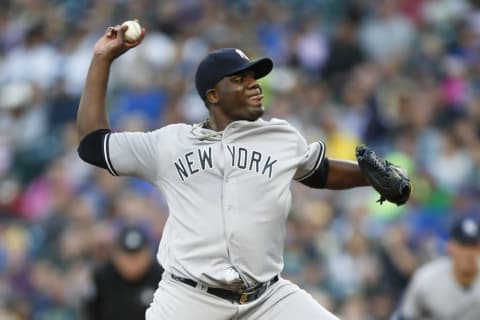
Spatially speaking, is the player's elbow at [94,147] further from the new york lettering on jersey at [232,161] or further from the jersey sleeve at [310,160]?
the jersey sleeve at [310,160]

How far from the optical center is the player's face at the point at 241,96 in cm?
651

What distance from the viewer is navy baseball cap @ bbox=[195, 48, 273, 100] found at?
647 centimetres

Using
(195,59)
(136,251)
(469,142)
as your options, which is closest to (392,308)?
(469,142)

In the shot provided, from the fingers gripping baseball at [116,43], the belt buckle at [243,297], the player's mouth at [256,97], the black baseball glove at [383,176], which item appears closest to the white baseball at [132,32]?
the fingers gripping baseball at [116,43]

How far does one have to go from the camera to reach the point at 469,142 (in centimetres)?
1247

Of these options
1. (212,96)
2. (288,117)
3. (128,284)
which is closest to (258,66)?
(212,96)

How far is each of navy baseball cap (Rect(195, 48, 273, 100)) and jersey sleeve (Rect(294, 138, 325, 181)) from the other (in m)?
0.43

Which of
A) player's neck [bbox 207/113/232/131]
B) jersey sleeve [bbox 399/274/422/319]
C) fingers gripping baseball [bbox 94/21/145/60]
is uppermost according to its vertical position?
fingers gripping baseball [bbox 94/21/145/60]

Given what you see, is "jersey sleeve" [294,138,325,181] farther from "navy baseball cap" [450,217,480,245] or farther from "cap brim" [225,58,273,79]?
"navy baseball cap" [450,217,480,245]

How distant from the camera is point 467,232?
8.86 m

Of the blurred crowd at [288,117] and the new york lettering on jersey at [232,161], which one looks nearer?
the new york lettering on jersey at [232,161]

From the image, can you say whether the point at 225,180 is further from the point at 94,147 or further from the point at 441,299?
the point at 441,299

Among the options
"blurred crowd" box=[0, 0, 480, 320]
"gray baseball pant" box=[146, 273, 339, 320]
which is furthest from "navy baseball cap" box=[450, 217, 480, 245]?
"gray baseball pant" box=[146, 273, 339, 320]

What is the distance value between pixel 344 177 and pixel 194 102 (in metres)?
7.27
